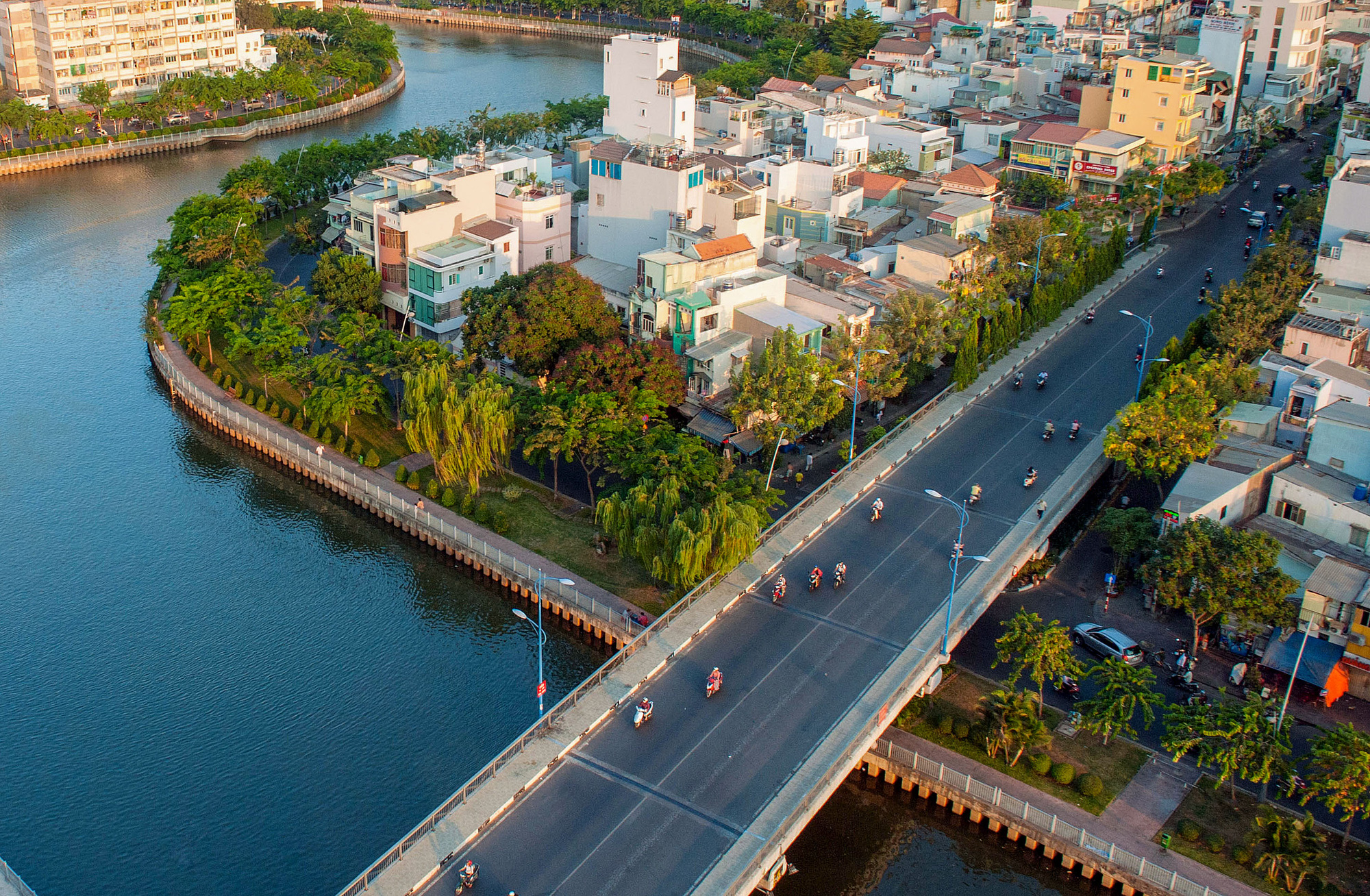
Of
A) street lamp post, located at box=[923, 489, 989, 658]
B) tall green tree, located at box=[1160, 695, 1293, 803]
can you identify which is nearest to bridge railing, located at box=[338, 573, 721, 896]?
street lamp post, located at box=[923, 489, 989, 658]

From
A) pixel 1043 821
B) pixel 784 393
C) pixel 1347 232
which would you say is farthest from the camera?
pixel 1347 232

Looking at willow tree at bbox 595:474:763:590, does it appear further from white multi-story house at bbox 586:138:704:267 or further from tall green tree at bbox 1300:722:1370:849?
white multi-story house at bbox 586:138:704:267

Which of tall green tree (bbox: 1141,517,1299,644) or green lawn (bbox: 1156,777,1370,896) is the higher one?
tall green tree (bbox: 1141,517,1299,644)

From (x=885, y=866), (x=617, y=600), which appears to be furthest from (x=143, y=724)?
(x=885, y=866)

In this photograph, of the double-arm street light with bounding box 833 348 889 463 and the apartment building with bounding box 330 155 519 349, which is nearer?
the double-arm street light with bounding box 833 348 889 463

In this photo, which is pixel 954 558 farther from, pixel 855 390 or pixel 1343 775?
pixel 1343 775

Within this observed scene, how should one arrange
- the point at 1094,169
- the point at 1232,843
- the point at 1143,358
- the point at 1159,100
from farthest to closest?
the point at 1159,100
the point at 1094,169
the point at 1143,358
the point at 1232,843

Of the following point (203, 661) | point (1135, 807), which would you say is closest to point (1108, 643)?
point (1135, 807)
